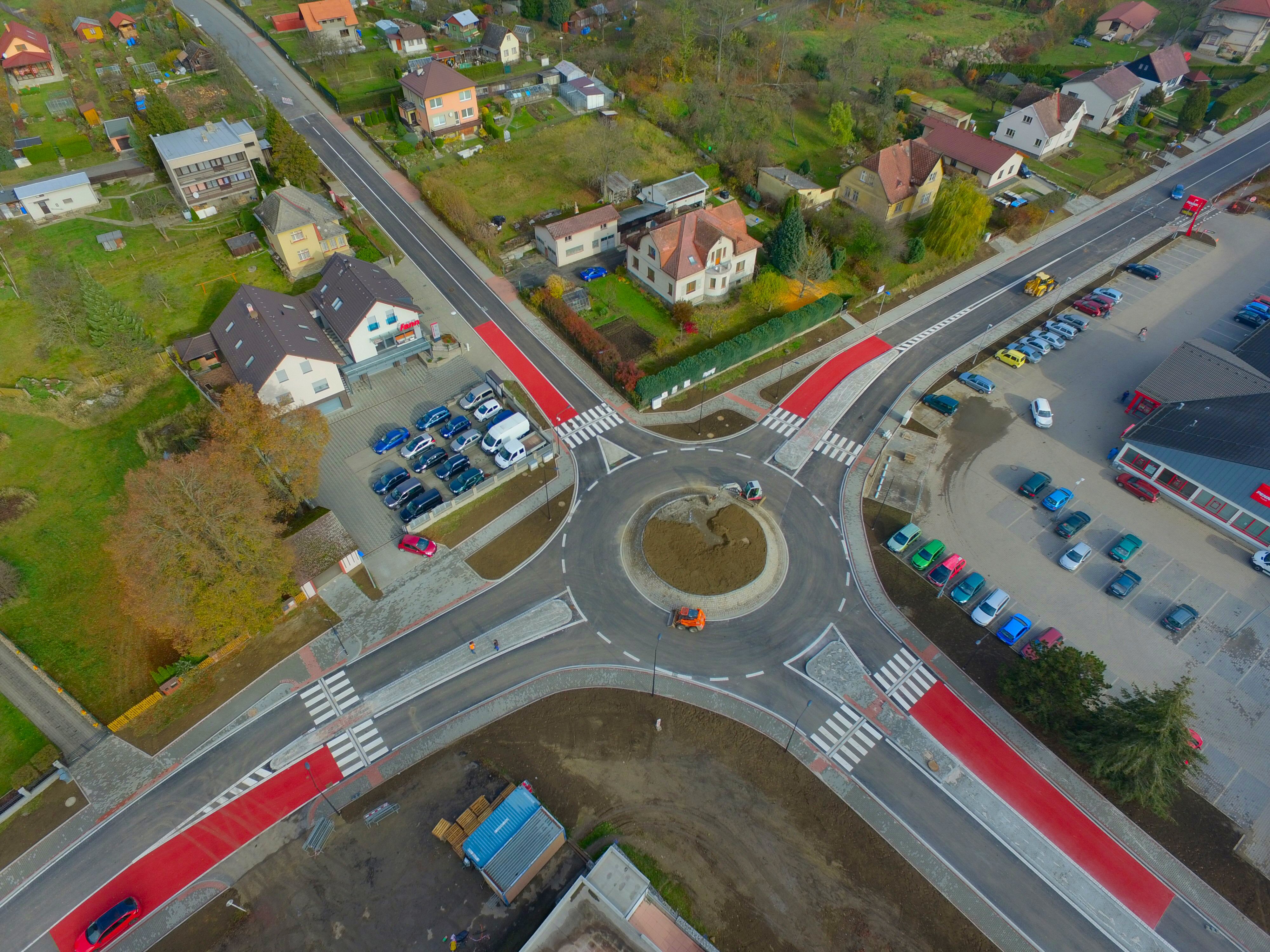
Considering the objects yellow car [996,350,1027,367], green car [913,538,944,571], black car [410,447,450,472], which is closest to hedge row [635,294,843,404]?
yellow car [996,350,1027,367]

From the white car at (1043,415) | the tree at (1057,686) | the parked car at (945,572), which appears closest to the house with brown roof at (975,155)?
the white car at (1043,415)

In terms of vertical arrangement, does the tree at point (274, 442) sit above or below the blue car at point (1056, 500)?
above

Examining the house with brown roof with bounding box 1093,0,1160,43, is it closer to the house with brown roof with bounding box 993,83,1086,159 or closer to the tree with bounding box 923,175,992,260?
the house with brown roof with bounding box 993,83,1086,159

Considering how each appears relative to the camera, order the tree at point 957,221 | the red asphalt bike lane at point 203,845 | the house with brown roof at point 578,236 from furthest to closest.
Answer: the tree at point 957,221 → the house with brown roof at point 578,236 → the red asphalt bike lane at point 203,845

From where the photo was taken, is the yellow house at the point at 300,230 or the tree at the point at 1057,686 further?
the yellow house at the point at 300,230

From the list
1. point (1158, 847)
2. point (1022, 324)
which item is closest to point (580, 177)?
point (1022, 324)

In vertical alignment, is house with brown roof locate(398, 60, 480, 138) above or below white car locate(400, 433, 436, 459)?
above

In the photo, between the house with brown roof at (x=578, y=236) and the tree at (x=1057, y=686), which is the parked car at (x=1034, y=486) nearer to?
the tree at (x=1057, y=686)
